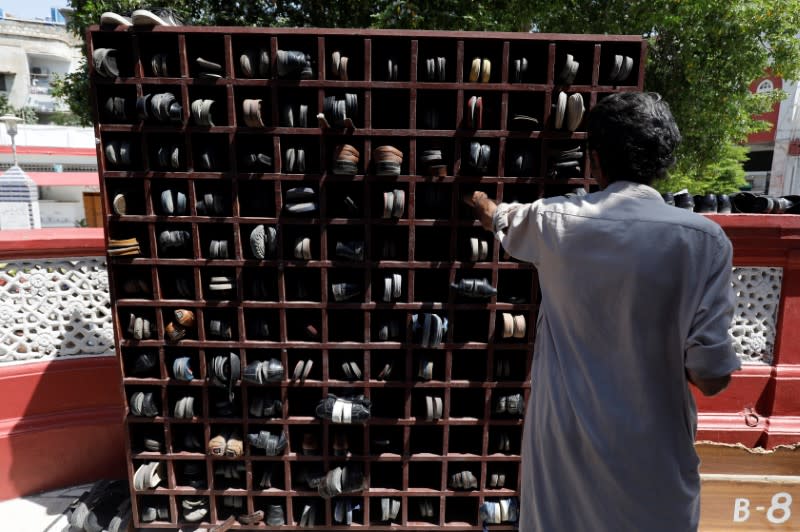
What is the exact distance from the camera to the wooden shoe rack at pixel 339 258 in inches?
86.6

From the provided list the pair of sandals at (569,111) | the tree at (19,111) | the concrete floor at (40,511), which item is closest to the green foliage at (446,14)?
→ the pair of sandals at (569,111)

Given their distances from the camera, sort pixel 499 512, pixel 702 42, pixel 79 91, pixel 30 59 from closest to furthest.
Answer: pixel 499 512
pixel 79 91
pixel 702 42
pixel 30 59

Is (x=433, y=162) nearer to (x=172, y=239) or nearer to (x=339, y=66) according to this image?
(x=339, y=66)

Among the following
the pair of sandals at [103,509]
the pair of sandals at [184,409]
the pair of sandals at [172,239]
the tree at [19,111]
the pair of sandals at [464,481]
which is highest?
the tree at [19,111]

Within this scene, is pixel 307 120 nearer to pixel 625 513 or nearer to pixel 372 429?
pixel 372 429

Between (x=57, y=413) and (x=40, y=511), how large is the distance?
50 centimetres

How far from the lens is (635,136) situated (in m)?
1.27

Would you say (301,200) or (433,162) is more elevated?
(433,162)

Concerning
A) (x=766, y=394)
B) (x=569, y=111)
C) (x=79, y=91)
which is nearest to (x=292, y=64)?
(x=569, y=111)

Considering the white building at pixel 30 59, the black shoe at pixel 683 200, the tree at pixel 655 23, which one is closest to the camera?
the black shoe at pixel 683 200

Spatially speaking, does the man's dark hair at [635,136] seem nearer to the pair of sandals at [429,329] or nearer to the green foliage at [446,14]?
the pair of sandals at [429,329]

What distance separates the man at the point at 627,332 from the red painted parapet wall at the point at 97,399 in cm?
171

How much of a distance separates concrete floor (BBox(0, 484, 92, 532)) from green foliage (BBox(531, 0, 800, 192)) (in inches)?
258

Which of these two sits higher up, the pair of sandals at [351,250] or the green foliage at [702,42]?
the green foliage at [702,42]
